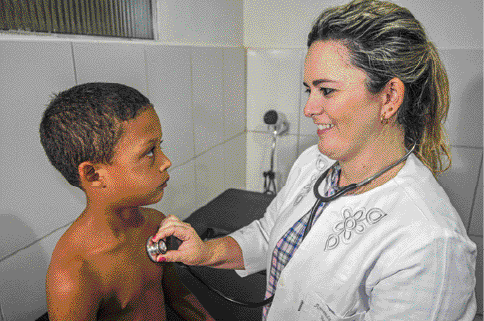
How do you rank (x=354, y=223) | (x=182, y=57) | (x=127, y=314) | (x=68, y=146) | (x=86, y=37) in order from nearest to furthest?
1. (x=68, y=146)
2. (x=127, y=314)
3. (x=354, y=223)
4. (x=86, y=37)
5. (x=182, y=57)

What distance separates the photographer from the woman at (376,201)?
2.23ft

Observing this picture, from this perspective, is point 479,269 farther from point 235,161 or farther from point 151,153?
point 151,153

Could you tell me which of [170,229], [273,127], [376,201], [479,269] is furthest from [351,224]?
[479,269]

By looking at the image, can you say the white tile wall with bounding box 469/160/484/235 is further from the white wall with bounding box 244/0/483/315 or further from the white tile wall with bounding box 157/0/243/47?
the white tile wall with bounding box 157/0/243/47

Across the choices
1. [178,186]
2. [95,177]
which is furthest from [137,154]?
[178,186]

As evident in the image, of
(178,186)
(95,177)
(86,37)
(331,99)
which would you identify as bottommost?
(178,186)

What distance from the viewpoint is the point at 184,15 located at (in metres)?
1.37

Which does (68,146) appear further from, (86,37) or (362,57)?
(362,57)

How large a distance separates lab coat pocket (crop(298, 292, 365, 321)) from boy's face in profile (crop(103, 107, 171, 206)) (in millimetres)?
472

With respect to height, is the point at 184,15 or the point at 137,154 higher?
the point at 184,15

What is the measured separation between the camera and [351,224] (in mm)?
810

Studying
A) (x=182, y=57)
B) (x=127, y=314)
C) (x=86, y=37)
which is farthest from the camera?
(x=182, y=57)

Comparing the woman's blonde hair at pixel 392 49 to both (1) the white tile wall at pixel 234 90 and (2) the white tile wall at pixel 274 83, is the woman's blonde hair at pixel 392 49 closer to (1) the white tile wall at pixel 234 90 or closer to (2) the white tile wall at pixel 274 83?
(1) the white tile wall at pixel 234 90

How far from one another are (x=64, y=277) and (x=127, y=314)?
7.1 inches
